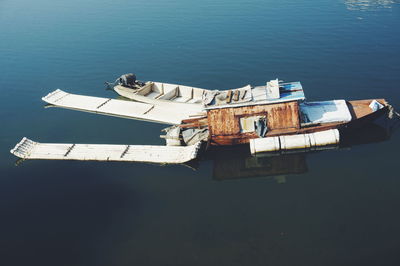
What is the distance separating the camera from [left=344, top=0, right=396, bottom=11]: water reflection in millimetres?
59812

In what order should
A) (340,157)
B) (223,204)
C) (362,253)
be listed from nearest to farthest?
(362,253)
(223,204)
(340,157)

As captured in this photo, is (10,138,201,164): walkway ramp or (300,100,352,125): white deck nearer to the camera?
(10,138,201,164): walkway ramp

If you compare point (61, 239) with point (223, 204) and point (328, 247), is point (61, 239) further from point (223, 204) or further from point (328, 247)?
point (328, 247)

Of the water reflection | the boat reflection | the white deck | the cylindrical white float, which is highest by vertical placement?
the water reflection

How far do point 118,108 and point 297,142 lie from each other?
20125mm

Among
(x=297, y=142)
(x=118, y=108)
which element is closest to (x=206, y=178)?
(x=297, y=142)

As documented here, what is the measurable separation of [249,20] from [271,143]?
36553mm

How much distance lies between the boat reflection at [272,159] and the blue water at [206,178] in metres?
0.15

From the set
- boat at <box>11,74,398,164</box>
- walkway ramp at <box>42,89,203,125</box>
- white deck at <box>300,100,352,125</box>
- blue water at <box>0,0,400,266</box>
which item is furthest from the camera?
walkway ramp at <box>42,89,203,125</box>

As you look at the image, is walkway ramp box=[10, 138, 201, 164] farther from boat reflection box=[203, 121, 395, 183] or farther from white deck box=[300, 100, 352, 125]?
white deck box=[300, 100, 352, 125]

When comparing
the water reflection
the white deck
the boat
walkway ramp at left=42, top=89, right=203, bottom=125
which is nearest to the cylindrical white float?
the boat

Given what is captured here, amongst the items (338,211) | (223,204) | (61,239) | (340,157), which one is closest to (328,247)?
(338,211)

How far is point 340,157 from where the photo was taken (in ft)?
92.6

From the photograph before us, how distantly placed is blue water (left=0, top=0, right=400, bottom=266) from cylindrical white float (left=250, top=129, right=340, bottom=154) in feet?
3.40
